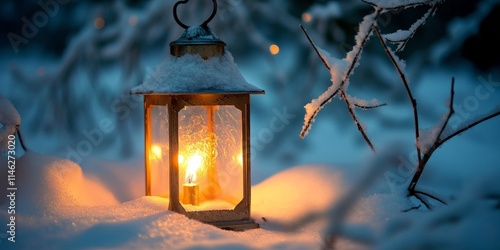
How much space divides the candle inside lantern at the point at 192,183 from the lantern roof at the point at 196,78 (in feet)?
0.63

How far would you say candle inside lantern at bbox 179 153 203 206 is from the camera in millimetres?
1271

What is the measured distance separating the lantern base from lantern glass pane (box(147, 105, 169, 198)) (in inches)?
7.5

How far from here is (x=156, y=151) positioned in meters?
1.33

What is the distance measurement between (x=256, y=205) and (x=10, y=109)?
0.70m

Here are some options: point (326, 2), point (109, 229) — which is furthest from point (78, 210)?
point (326, 2)

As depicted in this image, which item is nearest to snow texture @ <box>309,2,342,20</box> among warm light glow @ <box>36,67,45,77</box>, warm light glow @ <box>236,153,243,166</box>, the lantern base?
warm light glow @ <box>236,153,243,166</box>

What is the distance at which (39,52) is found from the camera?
182 centimetres

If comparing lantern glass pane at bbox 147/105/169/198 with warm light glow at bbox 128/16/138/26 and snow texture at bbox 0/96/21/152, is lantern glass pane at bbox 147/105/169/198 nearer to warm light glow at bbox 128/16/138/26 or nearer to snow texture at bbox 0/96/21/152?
snow texture at bbox 0/96/21/152

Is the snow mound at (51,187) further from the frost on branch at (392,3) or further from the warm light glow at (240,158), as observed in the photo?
the frost on branch at (392,3)

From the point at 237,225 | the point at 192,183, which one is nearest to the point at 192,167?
the point at 192,183

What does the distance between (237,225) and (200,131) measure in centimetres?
26

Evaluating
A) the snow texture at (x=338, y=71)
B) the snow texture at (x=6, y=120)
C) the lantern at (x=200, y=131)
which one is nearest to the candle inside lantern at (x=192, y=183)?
the lantern at (x=200, y=131)

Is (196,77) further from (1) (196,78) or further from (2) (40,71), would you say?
(2) (40,71)

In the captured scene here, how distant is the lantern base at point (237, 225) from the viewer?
1.21 metres
